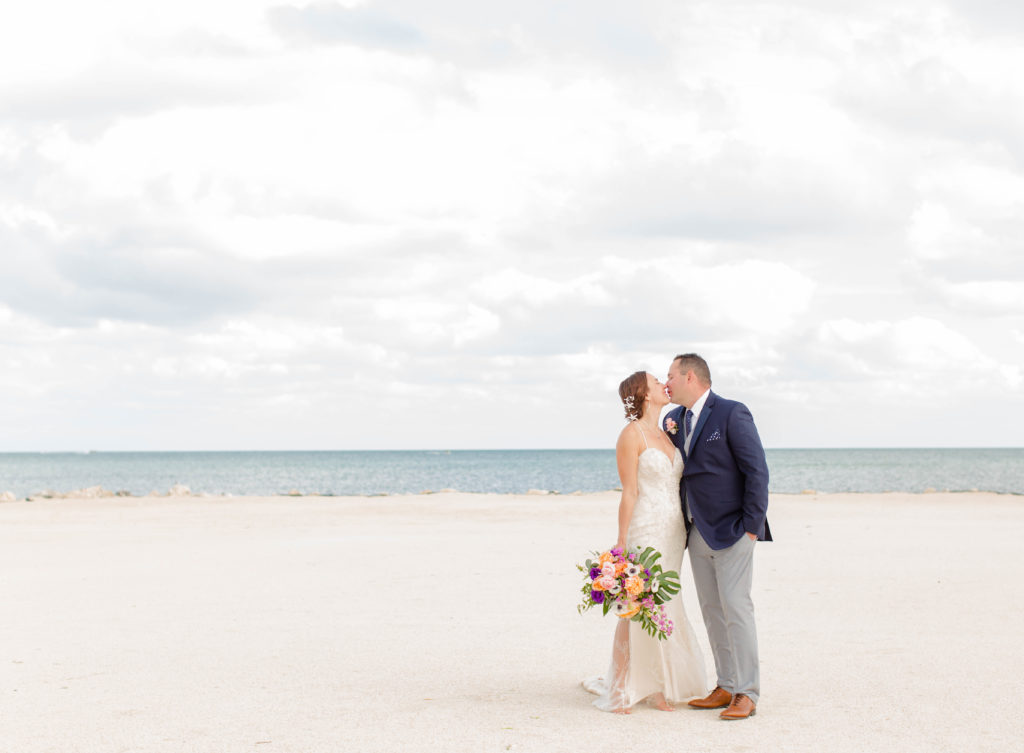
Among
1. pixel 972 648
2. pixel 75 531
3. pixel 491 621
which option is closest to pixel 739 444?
pixel 972 648

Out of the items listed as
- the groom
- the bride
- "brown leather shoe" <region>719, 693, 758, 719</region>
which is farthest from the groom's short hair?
"brown leather shoe" <region>719, 693, 758, 719</region>

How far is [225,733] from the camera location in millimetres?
6402

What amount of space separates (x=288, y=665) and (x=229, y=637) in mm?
1454

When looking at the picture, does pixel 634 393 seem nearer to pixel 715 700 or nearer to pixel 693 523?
pixel 693 523

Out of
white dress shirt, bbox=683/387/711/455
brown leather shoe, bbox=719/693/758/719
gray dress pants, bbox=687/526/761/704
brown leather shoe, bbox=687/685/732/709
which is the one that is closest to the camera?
brown leather shoe, bbox=719/693/758/719

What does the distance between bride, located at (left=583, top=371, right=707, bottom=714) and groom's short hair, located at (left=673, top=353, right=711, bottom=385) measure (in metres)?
0.23

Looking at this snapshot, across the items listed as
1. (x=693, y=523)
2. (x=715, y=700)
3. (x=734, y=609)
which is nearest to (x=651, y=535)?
(x=693, y=523)

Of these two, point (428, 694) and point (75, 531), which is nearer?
point (428, 694)

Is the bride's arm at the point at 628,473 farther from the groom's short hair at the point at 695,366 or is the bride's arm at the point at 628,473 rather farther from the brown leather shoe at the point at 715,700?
the brown leather shoe at the point at 715,700

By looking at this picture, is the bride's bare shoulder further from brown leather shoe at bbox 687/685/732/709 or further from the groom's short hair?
brown leather shoe at bbox 687/685/732/709

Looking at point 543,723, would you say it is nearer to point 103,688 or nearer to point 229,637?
point 103,688

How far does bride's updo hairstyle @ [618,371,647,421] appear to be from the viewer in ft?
23.5

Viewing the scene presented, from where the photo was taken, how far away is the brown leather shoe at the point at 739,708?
6.60 meters

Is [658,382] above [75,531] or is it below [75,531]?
above
